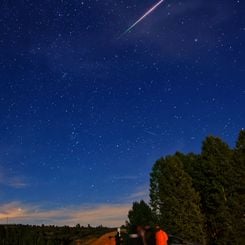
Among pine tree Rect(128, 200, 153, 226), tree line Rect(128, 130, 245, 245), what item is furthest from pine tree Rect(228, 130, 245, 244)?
pine tree Rect(128, 200, 153, 226)

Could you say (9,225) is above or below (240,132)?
below

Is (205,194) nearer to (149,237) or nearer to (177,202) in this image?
(177,202)

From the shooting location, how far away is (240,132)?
166ft

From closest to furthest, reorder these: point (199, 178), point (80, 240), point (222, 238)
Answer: point (80, 240) < point (222, 238) < point (199, 178)

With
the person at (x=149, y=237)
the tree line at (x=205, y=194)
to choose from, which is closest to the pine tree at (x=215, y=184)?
the tree line at (x=205, y=194)

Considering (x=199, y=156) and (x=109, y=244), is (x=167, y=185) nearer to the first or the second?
(x=199, y=156)

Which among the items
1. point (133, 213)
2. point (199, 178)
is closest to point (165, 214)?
point (199, 178)

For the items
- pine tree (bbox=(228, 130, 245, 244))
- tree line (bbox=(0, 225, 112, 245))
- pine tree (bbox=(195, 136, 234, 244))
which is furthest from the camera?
pine tree (bbox=(195, 136, 234, 244))

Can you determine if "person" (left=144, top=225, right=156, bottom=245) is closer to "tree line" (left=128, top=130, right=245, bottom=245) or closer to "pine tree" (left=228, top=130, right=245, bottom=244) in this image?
"tree line" (left=128, top=130, right=245, bottom=245)

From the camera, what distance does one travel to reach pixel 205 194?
53.6m

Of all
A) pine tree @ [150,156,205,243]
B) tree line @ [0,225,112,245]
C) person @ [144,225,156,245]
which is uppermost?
pine tree @ [150,156,205,243]

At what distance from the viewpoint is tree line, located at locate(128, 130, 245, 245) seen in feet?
157

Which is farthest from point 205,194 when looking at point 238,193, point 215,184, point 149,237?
point 149,237

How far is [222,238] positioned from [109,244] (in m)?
27.1
